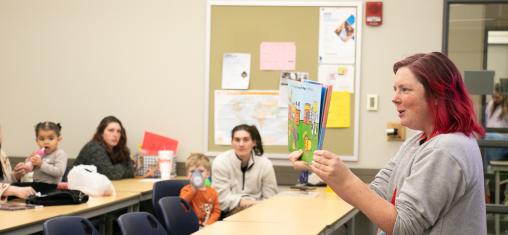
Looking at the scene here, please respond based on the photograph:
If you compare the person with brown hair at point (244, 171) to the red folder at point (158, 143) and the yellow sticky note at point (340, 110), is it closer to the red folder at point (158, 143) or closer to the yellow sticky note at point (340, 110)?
the yellow sticky note at point (340, 110)

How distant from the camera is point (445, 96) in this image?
6.01ft

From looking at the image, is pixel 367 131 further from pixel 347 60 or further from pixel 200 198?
pixel 200 198

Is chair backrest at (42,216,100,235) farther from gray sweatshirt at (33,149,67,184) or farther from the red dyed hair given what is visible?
gray sweatshirt at (33,149,67,184)

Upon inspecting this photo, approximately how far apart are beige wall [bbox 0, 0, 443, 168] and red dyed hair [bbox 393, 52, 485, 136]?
4407 millimetres

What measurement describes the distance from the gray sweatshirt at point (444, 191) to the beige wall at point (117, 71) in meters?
4.47

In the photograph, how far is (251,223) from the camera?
384 centimetres

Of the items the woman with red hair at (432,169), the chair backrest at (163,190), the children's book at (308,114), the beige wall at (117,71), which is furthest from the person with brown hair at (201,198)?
the woman with red hair at (432,169)

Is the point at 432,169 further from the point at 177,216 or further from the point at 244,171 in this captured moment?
the point at 244,171

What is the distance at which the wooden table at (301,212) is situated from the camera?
13.0ft

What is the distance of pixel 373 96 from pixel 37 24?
10.5ft

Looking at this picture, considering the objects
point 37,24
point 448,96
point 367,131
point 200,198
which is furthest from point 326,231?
point 37,24

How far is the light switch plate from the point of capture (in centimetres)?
621

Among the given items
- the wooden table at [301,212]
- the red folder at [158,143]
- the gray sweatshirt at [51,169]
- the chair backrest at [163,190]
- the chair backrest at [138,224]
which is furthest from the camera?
the red folder at [158,143]

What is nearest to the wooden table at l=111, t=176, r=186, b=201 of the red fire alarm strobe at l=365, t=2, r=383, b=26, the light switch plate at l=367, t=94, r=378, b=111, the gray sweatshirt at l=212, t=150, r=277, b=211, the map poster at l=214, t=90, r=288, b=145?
the gray sweatshirt at l=212, t=150, r=277, b=211
